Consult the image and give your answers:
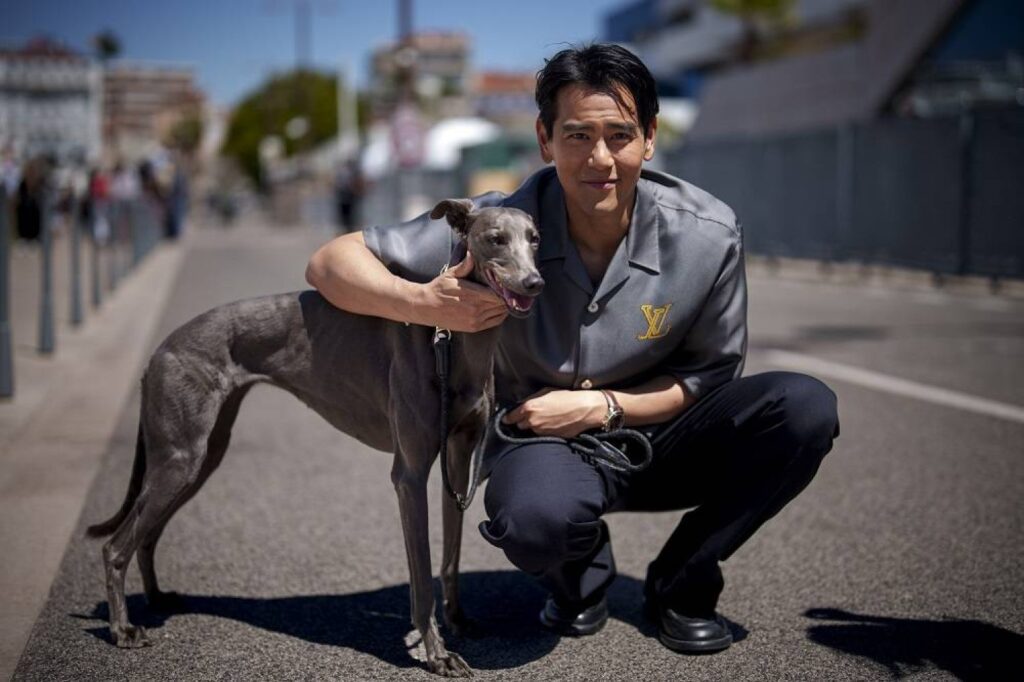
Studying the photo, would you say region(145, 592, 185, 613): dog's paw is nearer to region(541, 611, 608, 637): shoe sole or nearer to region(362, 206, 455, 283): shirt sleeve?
region(541, 611, 608, 637): shoe sole

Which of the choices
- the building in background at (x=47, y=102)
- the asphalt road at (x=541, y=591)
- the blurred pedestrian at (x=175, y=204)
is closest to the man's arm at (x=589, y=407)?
the asphalt road at (x=541, y=591)

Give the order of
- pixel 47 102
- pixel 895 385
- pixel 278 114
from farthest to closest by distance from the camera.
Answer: pixel 278 114, pixel 47 102, pixel 895 385

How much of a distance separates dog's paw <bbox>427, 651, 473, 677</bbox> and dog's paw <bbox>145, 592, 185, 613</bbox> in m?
1.17

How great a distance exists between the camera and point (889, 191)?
1744cm

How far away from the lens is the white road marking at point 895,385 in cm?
752

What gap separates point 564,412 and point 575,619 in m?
0.77

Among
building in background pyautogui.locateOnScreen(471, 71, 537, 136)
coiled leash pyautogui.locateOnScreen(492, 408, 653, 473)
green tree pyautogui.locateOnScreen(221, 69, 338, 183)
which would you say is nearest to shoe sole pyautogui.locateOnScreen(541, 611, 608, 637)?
coiled leash pyautogui.locateOnScreen(492, 408, 653, 473)

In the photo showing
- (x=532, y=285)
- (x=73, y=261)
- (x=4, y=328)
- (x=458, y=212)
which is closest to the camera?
(x=532, y=285)

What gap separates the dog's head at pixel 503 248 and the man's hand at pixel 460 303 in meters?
0.04

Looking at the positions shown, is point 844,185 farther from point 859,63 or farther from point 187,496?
point 187,496

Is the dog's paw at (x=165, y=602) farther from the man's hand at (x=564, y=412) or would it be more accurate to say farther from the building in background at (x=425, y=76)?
the building in background at (x=425, y=76)

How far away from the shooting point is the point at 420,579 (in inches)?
131

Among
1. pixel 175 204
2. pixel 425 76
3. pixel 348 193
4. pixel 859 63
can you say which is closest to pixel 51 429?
pixel 348 193

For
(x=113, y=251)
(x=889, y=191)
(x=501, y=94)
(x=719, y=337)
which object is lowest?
(x=113, y=251)
